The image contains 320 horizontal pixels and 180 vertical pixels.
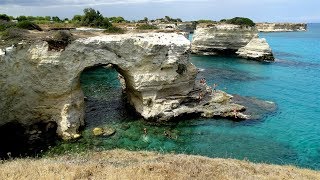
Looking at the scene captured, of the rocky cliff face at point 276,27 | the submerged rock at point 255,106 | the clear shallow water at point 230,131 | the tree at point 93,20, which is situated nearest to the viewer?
the clear shallow water at point 230,131

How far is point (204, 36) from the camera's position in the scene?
7575cm

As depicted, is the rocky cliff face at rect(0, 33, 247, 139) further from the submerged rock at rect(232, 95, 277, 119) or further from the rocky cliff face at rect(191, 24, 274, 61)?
the rocky cliff face at rect(191, 24, 274, 61)

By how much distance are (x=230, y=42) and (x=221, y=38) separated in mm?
2049

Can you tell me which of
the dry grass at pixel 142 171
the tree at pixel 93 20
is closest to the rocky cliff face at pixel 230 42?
the tree at pixel 93 20

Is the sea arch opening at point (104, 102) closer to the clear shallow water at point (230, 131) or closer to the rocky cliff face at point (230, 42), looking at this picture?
the clear shallow water at point (230, 131)

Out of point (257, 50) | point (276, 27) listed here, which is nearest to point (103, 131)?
point (257, 50)

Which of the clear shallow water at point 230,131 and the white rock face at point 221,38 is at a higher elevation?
the white rock face at point 221,38

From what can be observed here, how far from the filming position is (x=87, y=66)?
95.2ft

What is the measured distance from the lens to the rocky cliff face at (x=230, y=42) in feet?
225

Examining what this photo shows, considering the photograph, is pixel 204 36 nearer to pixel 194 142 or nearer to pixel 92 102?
pixel 92 102

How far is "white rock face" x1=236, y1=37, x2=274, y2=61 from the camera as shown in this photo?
67.6 meters

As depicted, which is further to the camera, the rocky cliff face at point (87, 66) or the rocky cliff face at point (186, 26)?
the rocky cliff face at point (186, 26)

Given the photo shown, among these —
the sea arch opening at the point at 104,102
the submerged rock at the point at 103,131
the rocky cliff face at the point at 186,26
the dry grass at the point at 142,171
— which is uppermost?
the rocky cliff face at the point at 186,26

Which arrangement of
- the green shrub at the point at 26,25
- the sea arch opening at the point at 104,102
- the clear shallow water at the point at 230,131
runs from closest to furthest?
the clear shallow water at the point at 230,131, the sea arch opening at the point at 104,102, the green shrub at the point at 26,25
